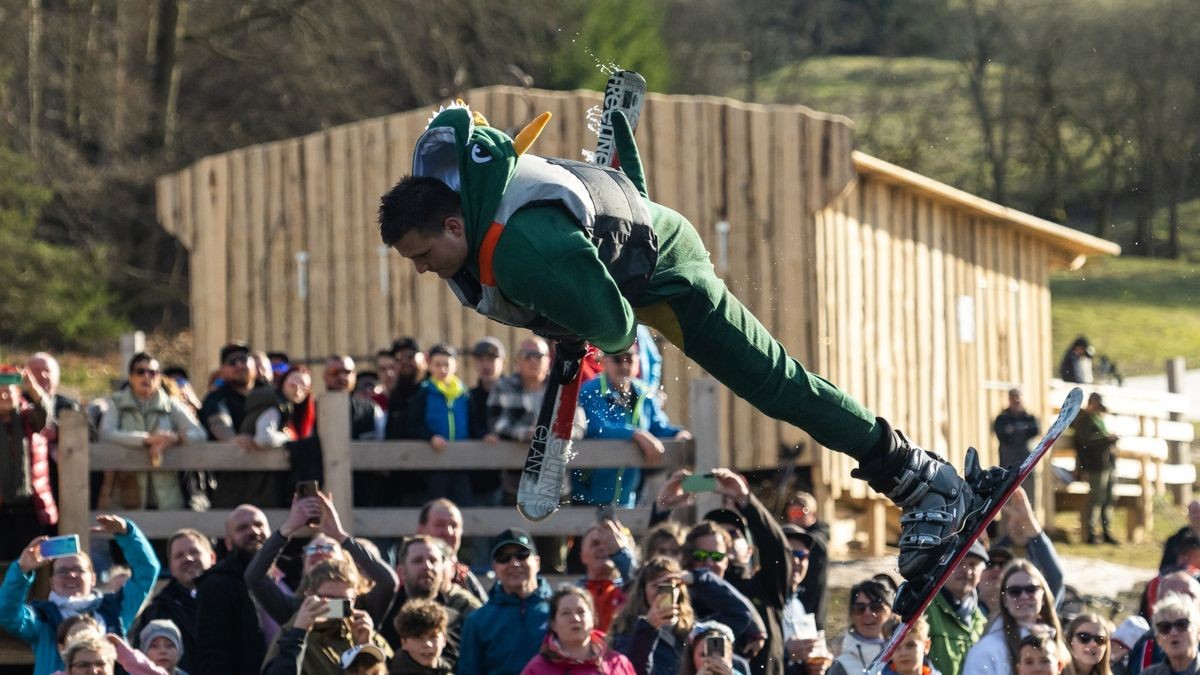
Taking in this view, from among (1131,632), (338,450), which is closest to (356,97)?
(338,450)

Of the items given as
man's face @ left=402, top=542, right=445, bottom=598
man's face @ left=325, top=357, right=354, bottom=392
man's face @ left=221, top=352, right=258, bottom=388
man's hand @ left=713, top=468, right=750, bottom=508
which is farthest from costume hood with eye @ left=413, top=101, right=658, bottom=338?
man's face @ left=325, top=357, right=354, bottom=392

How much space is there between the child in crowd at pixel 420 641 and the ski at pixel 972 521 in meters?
1.74

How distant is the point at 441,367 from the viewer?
33.9 feet

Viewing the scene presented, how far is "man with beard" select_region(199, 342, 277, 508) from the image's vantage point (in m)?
10.0

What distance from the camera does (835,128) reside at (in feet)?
50.5

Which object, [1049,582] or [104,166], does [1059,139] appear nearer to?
[104,166]

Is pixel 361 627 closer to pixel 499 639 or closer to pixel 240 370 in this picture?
pixel 499 639

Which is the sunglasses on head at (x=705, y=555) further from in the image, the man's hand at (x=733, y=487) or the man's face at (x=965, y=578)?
the man's face at (x=965, y=578)

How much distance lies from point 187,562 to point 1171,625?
4245 mm

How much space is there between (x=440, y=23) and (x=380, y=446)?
1894 centimetres

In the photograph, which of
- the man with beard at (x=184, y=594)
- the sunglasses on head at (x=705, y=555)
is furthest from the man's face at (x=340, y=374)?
the sunglasses on head at (x=705, y=555)

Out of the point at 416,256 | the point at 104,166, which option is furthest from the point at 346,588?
the point at 104,166

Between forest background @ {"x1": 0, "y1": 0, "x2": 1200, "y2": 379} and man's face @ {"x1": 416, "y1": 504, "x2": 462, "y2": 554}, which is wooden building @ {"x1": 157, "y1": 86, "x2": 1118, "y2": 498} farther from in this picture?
forest background @ {"x1": 0, "y1": 0, "x2": 1200, "y2": 379}

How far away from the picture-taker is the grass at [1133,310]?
3091 cm
